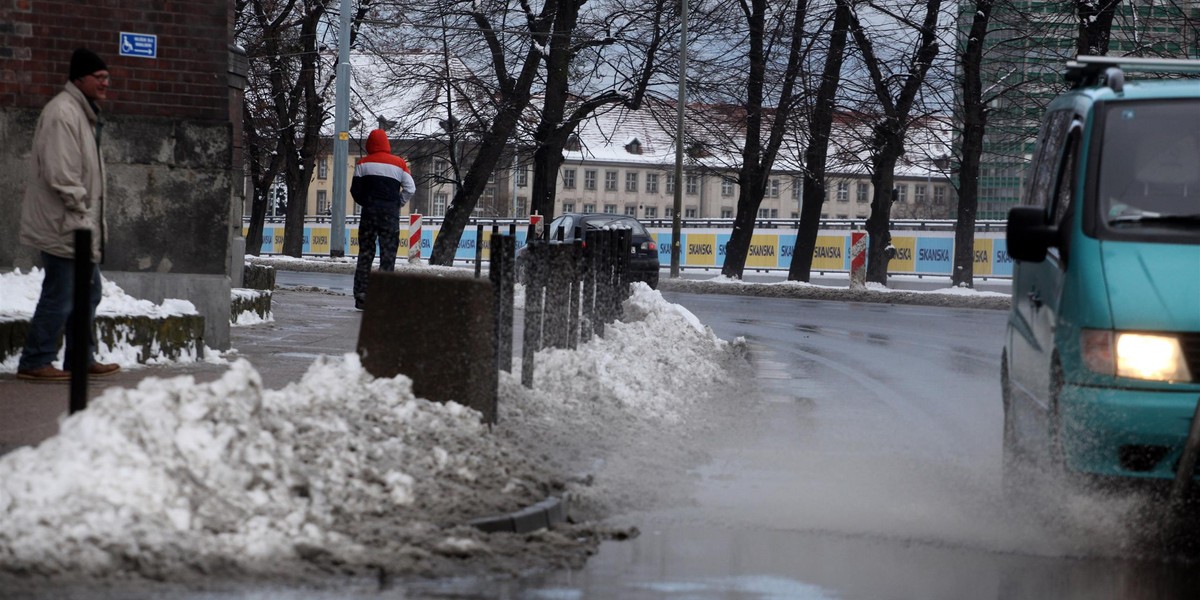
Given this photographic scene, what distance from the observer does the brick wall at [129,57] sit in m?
11.6

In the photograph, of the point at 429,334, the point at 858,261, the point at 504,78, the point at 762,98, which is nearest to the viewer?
the point at 429,334

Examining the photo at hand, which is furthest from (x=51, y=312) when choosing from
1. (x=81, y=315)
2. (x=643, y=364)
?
(x=643, y=364)

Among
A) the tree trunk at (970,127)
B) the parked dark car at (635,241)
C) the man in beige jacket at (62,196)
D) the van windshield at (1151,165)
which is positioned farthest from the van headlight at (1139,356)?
the tree trunk at (970,127)

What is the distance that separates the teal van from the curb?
2.10m

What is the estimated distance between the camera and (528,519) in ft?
20.7

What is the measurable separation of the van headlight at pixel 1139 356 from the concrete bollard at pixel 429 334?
2795mm

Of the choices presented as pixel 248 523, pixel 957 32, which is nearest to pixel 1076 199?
pixel 248 523

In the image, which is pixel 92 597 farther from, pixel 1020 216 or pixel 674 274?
pixel 674 274

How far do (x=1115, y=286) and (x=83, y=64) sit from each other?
5.79 meters

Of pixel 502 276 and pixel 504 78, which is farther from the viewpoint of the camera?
pixel 504 78

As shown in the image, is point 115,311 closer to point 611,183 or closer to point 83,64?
point 83,64

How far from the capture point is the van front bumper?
20.4ft

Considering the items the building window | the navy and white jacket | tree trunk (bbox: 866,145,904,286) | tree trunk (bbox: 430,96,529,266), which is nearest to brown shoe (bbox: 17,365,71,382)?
the navy and white jacket

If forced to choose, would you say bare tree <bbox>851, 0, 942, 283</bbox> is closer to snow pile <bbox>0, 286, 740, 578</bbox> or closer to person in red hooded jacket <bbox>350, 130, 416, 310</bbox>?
person in red hooded jacket <bbox>350, 130, 416, 310</bbox>
